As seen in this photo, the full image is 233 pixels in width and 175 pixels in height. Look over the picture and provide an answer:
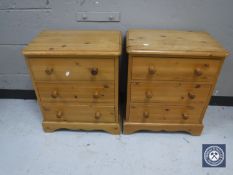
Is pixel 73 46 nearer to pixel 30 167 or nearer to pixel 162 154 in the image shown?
pixel 30 167

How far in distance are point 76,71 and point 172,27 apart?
30.7 inches

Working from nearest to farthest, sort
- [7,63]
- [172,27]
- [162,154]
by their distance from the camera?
[162,154], [172,27], [7,63]

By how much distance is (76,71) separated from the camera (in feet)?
4.27

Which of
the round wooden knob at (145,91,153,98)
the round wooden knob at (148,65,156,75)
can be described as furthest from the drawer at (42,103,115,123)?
the round wooden knob at (148,65,156,75)

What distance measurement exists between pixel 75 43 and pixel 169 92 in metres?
0.68

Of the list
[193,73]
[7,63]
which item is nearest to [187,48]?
[193,73]

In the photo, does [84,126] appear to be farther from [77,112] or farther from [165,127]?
[165,127]

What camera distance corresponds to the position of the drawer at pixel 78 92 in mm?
1361

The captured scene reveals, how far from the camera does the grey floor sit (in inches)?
53.3

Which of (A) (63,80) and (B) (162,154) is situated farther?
(B) (162,154)

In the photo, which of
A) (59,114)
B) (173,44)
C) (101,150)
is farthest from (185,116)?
(59,114)

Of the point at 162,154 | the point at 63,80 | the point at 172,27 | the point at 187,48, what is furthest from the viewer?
the point at 172,27

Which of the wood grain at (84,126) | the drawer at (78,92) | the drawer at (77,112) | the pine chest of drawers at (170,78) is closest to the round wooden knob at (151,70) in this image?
the pine chest of drawers at (170,78)

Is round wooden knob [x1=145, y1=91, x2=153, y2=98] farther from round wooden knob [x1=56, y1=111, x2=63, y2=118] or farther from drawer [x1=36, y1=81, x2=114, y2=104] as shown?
round wooden knob [x1=56, y1=111, x2=63, y2=118]
